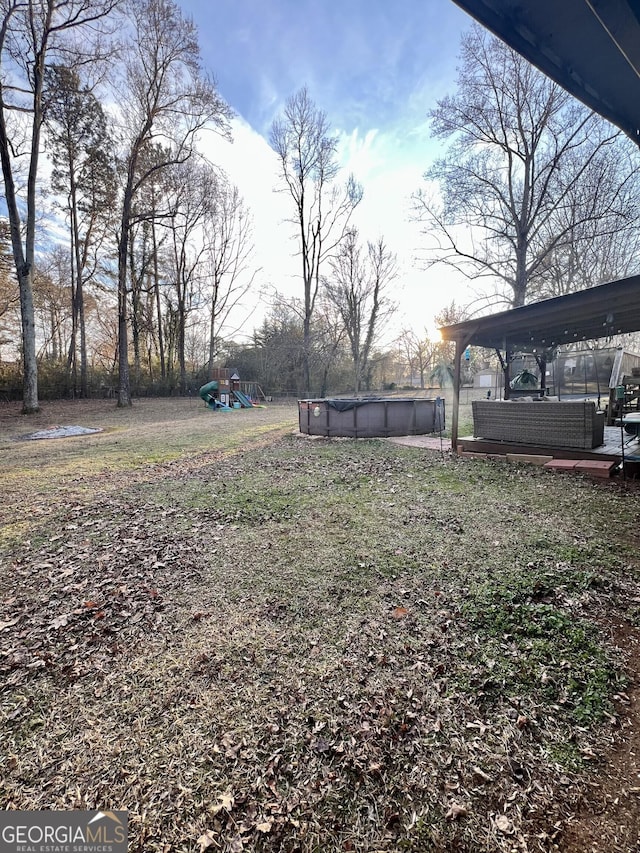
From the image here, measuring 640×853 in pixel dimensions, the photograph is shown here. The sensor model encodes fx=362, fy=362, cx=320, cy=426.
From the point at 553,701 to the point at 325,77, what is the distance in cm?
940

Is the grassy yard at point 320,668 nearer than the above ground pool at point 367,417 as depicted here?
Yes

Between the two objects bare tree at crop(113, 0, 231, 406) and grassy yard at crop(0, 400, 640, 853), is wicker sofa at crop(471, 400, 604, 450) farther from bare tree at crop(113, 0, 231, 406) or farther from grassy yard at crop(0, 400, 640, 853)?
bare tree at crop(113, 0, 231, 406)

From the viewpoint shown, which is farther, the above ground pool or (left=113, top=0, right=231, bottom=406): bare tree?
(left=113, top=0, right=231, bottom=406): bare tree

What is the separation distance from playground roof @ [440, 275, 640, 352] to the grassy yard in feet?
8.78

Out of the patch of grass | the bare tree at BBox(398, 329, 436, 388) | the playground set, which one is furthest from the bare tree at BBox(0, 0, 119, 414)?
the bare tree at BBox(398, 329, 436, 388)

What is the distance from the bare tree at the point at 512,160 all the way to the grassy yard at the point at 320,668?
12.2 meters

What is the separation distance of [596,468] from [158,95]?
18.7 metres

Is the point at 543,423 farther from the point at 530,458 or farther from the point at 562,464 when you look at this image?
the point at 562,464

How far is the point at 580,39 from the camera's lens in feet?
5.45

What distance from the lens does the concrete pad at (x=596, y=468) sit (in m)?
4.86

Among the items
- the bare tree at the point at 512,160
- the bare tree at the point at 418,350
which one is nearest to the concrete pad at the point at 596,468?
the bare tree at the point at 512,160

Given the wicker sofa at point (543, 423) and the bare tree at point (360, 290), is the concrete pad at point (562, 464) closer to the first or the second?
the wicker sofa at point (543, 423)

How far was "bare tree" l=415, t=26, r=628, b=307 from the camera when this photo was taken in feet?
37.9

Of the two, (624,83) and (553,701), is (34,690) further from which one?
(624,83)
